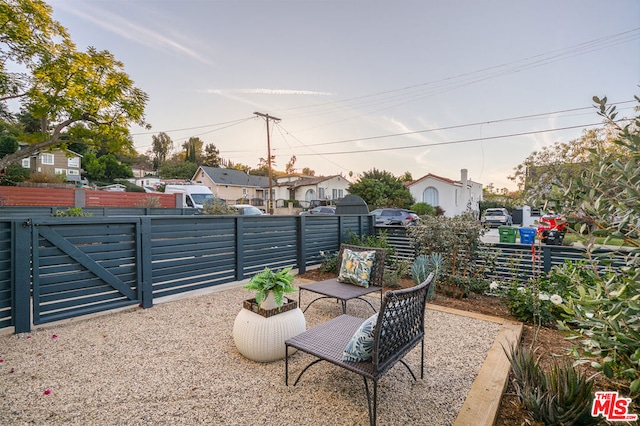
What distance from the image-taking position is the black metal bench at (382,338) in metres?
1.84

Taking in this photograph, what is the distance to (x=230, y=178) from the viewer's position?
35312 millimetres

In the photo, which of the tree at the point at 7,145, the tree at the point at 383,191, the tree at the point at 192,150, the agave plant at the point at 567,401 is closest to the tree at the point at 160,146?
the tree at the point at 192,150

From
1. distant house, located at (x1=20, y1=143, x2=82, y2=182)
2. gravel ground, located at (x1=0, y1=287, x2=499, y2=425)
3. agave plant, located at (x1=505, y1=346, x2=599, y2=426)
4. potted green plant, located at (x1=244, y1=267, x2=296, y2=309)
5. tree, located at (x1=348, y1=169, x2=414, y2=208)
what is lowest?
gravel ground, located at (x1=0, y1=287, x2=499, y2=425)

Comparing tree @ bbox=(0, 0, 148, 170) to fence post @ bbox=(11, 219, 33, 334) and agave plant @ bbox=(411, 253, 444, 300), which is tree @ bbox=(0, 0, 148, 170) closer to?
fence post @ bbox=(11, 219, 33, 334)

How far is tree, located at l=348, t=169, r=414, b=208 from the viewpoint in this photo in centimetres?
2488

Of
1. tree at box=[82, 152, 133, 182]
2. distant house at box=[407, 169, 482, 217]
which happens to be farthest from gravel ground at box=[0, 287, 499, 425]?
tree at box=[82, 152, 133, 182]

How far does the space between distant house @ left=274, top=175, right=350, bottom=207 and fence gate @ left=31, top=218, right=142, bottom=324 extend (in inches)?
1043

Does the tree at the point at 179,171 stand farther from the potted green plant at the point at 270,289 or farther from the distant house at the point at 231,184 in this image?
the potted green plant at the point at 270,289

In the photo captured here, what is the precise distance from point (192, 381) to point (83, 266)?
237cm

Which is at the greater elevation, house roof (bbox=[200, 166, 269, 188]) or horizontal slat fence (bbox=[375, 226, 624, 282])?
house roof (bbox=[200, 166, 269, 188])

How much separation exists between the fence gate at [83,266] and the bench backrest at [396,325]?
363 centimetres

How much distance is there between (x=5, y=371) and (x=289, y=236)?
4377 mm

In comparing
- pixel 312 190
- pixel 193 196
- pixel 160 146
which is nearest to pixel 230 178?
pixel 312 190

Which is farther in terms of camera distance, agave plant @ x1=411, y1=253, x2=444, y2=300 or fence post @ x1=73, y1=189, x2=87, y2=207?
fence post @ x1=73, y1=189, x2=87, y2=207
